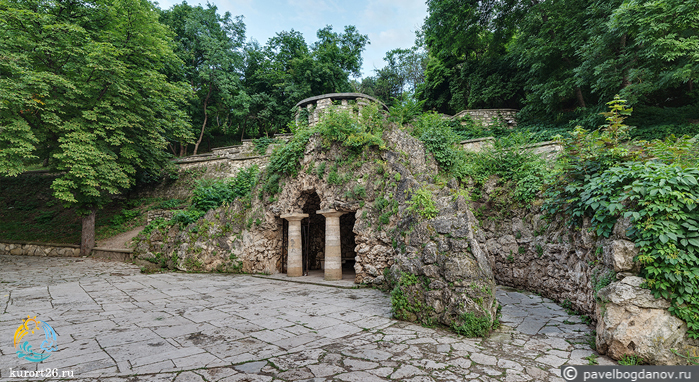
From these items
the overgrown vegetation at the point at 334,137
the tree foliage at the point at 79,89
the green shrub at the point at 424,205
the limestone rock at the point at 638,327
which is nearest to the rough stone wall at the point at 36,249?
the tree foliage at the point at 79,89

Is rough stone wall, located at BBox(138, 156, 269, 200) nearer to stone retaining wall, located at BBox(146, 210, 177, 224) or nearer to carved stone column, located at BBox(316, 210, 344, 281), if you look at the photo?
stone retaining wall, located at BBox(146, 210, 177, 224)

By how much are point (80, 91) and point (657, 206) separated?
16832 millimetres

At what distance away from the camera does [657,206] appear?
3.52 metres

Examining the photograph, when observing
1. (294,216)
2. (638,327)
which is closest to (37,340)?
(294,216)

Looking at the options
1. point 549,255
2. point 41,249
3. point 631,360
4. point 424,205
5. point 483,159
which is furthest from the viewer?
point 41,249

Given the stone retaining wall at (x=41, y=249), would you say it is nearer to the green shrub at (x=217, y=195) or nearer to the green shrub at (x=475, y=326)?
the green shrub at (x=217, y=195)

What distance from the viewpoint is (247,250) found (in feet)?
33.3

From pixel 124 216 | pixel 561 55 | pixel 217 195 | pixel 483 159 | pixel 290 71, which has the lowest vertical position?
pixel 124 216

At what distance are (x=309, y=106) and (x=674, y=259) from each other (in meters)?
17.6

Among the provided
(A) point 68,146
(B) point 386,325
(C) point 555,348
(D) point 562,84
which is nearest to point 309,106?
(A) point 68,146

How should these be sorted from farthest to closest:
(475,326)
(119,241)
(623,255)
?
(119,241) → (475,326) → (623,255)

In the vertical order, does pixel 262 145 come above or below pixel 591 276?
above

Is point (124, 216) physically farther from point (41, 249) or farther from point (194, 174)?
point (194, 174)

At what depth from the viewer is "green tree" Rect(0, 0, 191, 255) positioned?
10.5m
